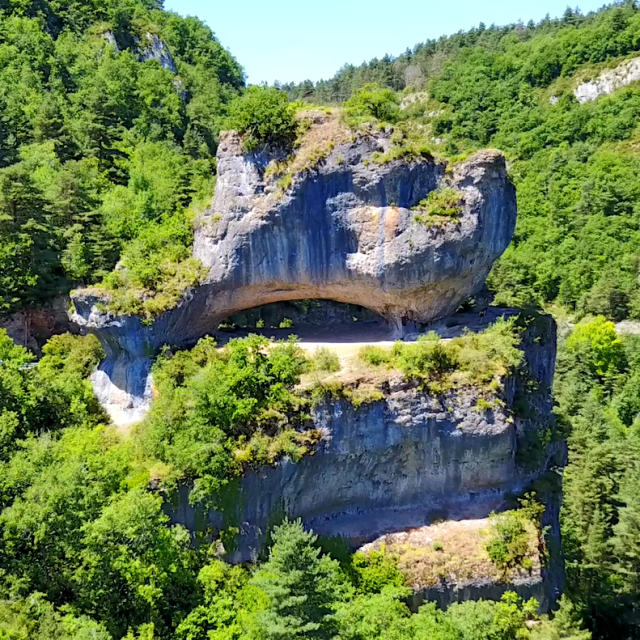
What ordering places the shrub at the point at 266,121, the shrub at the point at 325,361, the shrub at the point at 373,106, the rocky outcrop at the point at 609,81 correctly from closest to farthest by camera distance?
the shrub at the point at 325,361
the shrub at the point at 266,121
the shrub at the point at 373,106
the rocky outcrop at the point at 609,81

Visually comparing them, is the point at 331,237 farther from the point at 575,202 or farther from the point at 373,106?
the point at 575,202

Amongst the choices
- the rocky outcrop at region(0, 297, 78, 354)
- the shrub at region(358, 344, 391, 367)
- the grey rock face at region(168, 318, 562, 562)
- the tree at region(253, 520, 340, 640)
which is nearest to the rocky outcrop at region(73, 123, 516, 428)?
the shrub at region(358, 344, 391, 367)

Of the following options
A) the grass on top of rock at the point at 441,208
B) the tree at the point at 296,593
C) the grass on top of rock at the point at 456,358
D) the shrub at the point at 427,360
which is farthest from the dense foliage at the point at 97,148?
the tree at the point at 296,593

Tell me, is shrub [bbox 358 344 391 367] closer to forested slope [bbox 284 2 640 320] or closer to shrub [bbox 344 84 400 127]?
shrub [bbox 344 84 400 127]

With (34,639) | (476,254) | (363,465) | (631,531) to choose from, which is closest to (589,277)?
(631,531)

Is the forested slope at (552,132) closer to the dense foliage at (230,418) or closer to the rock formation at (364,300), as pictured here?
the rock formation at (364,300)
